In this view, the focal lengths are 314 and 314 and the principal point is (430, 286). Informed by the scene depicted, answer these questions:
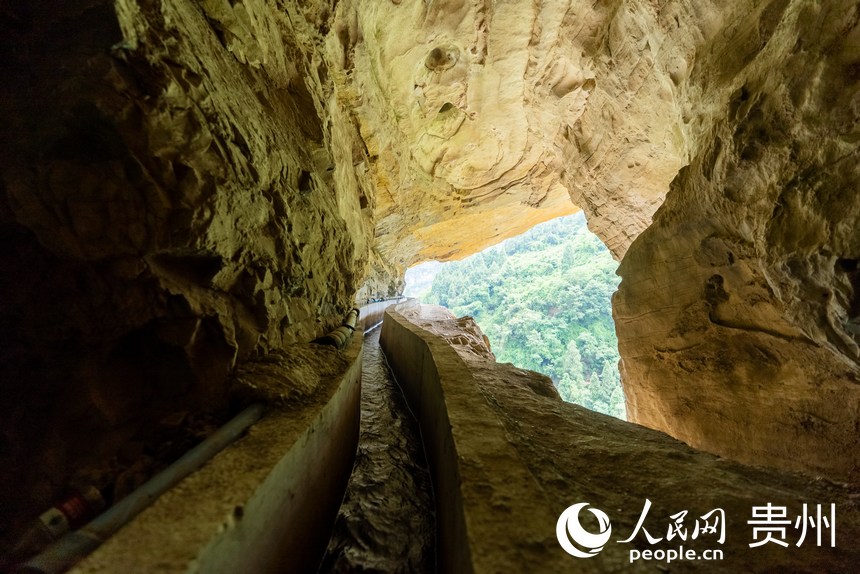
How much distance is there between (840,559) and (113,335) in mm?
3742

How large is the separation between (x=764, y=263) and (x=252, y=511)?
13.3 feet

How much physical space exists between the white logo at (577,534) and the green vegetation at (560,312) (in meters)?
26.7

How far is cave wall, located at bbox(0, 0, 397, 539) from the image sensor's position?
152cm

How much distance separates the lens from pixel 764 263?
275 cm

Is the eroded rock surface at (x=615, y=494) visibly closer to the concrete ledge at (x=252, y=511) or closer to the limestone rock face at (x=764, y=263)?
the concrete ledge at (x=252, y=511)

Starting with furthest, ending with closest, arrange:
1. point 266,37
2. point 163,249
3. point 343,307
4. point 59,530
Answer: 1. point 343,307
2. point 266,37
3. point 163,249
4. point 59,530

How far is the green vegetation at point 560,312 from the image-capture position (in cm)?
2870

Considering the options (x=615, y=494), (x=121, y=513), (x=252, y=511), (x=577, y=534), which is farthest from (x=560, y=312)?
(x=121, y=513)

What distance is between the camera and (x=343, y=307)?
4879 mm

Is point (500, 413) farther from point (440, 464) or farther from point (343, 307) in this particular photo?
point (343, 307)

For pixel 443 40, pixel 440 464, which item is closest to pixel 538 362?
pixel 443 40

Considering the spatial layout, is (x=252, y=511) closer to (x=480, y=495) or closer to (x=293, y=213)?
(x=480, y=495)

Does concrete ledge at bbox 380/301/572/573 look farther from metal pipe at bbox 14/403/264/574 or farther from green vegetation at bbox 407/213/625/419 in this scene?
green vegetation at bbox 407/213/625/419

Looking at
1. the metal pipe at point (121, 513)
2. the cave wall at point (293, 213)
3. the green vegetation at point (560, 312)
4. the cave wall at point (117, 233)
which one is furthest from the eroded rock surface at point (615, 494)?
the green vegetation at point (560, 312)
